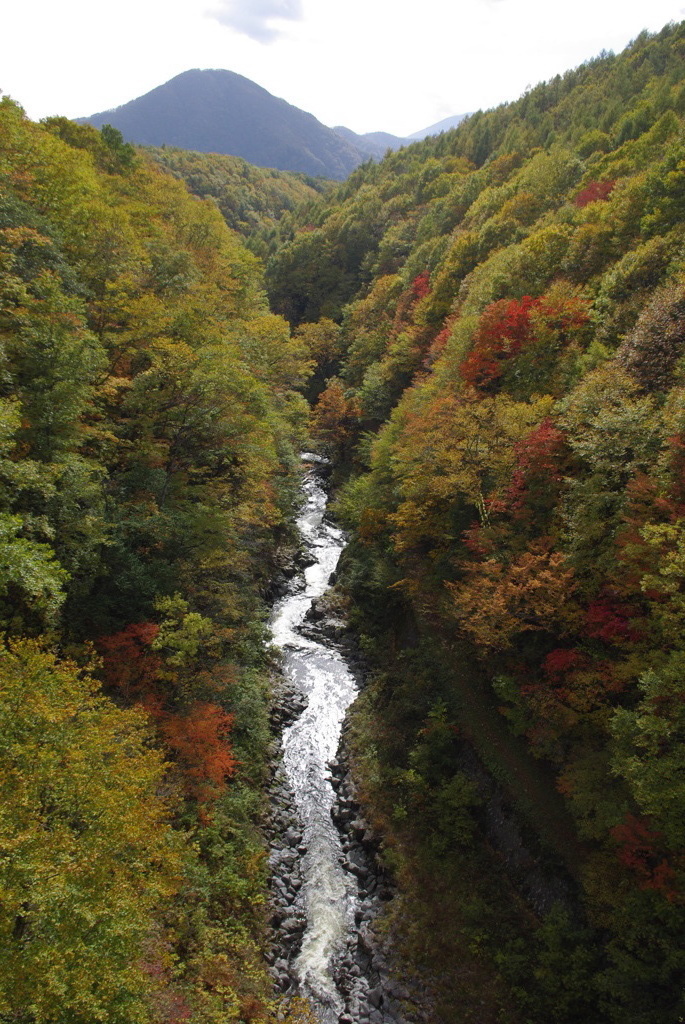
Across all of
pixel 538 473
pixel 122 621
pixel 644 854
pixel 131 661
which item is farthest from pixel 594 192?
pixel 131 661

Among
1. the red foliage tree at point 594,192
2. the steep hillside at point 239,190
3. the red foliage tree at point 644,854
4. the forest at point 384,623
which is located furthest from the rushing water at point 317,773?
the steep hillside at point 239,190

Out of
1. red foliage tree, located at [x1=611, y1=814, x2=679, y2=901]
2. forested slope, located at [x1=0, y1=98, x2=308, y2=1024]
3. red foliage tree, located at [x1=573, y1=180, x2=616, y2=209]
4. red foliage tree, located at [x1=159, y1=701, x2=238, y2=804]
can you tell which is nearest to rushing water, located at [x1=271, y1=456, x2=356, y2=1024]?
forested slope, located at [x1=0, y1=98, x2=308, y2=1024]

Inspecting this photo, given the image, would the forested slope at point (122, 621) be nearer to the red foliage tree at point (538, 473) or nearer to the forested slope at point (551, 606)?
the forested slope at point (551, 606)

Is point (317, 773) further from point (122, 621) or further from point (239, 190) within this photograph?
point (239, 190)

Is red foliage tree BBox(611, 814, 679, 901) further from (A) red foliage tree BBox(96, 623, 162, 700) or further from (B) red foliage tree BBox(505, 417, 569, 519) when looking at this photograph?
(A) red foliage tree BBox(96, 623, 162, 700)

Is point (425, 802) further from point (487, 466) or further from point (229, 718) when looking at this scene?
point (487, 466)
